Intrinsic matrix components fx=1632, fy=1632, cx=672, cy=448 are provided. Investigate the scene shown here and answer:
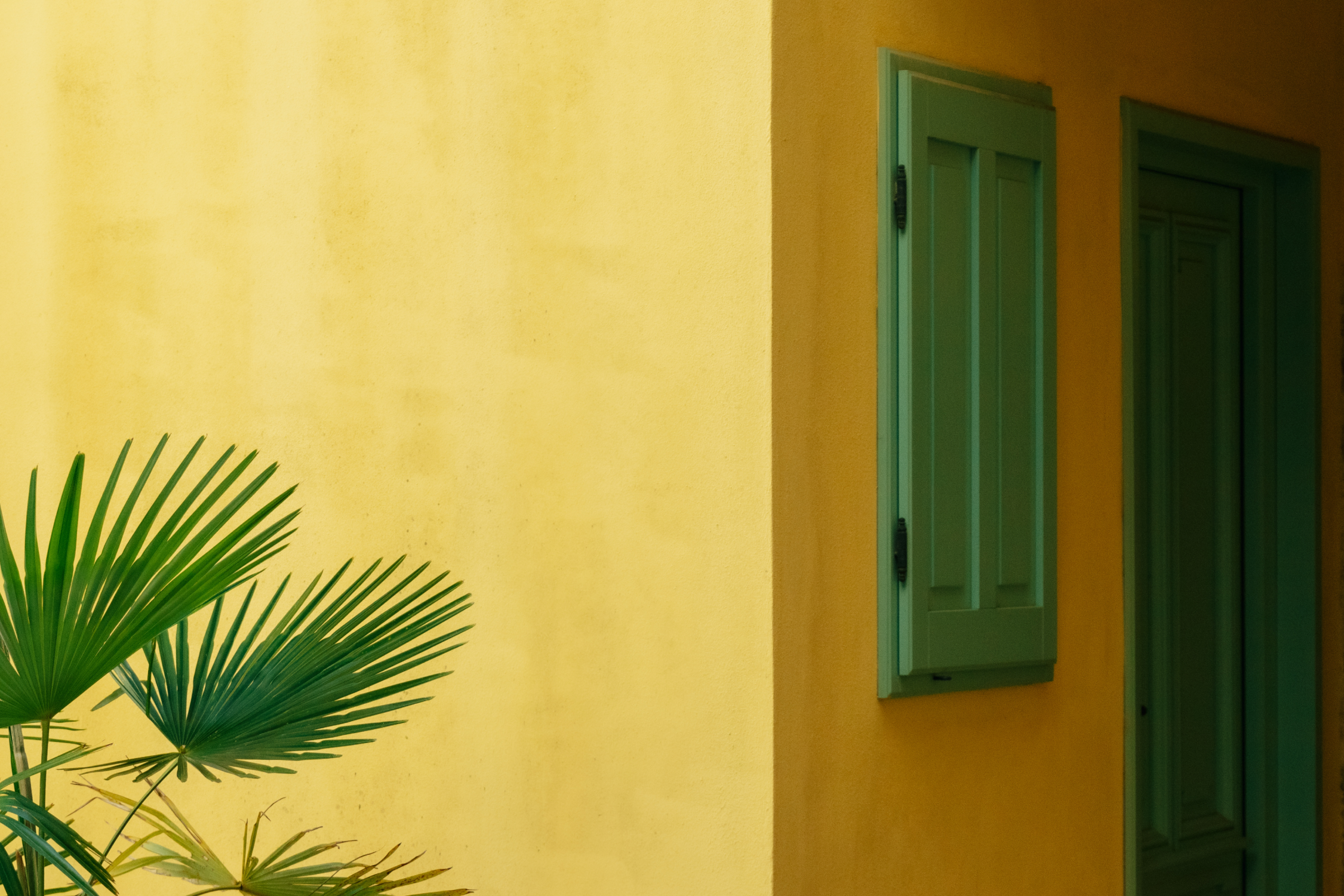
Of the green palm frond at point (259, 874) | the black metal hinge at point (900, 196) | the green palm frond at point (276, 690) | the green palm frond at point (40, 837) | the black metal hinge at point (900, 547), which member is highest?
the black metal hinge at point (900, 196)

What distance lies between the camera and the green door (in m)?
4.15

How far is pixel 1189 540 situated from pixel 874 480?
147cm

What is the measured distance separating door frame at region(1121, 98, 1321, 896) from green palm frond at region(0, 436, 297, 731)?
311cm

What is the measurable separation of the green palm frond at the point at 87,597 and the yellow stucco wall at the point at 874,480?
1.18 metres

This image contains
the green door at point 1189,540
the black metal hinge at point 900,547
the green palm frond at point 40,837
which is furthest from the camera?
the green door at point 1189,540

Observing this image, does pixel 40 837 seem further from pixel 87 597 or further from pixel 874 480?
pixel 874 480

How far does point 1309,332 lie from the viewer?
444 cm

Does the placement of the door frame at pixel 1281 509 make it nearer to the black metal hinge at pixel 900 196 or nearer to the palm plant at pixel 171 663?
the black metal hinge at pixel 900 196

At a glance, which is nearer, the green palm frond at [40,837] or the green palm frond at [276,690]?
the green palm frond at [40,837]

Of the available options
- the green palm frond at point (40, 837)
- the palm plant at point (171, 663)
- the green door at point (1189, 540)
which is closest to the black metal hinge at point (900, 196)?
the green door at point (1189, 540)

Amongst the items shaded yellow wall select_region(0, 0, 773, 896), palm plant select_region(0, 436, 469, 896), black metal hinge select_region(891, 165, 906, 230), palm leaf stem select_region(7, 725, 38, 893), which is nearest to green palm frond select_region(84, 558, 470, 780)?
palm plant select_region(0, 436, 469, 896)

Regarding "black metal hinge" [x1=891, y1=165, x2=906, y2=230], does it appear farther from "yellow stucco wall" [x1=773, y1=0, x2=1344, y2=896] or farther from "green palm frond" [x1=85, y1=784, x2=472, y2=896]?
"green palm frond" [x1=85, y1=784, x2=472, y2=896]

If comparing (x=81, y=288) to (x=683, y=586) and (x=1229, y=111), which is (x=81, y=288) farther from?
(x=1229, y=111)

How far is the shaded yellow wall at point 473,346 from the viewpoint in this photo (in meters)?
3.16
